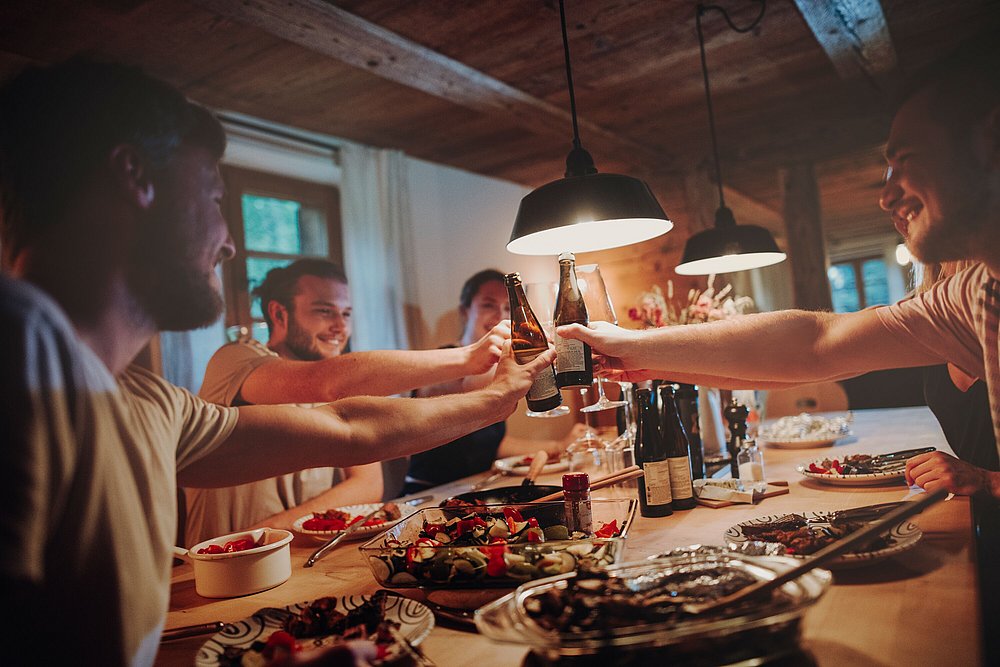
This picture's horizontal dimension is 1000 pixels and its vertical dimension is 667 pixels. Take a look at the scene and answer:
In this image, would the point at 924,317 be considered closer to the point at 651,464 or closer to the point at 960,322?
A: the point at 960,322

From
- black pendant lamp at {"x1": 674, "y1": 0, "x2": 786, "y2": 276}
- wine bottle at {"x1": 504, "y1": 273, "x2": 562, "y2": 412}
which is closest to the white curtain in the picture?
black pendant lamp at {"x1": 674, "y1": 0, "x2": 786, "y2": 276}

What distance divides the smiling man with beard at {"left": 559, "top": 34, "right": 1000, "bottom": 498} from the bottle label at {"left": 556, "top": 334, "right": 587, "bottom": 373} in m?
0.02

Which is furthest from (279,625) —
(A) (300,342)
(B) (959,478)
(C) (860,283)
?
(C) (860,283)

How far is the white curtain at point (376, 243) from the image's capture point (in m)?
3.72

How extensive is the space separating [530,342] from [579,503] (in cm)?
60

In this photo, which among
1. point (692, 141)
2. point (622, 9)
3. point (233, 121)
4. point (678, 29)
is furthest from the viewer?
point (692, 141)

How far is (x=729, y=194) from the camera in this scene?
226 inches

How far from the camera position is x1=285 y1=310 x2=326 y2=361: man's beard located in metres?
2.65

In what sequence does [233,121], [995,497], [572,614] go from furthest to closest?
[233,121], [995,497], [572,614]

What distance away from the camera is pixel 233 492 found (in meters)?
2.20

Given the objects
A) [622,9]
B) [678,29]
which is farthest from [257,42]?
[678,29]

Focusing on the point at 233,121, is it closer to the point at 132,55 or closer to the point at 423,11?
the point at 132,55

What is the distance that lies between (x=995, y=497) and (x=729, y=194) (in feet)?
15.5

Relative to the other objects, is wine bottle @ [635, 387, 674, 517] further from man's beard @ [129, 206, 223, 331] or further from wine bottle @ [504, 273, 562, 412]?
man's beard @ [129, 206, 223, 331]
